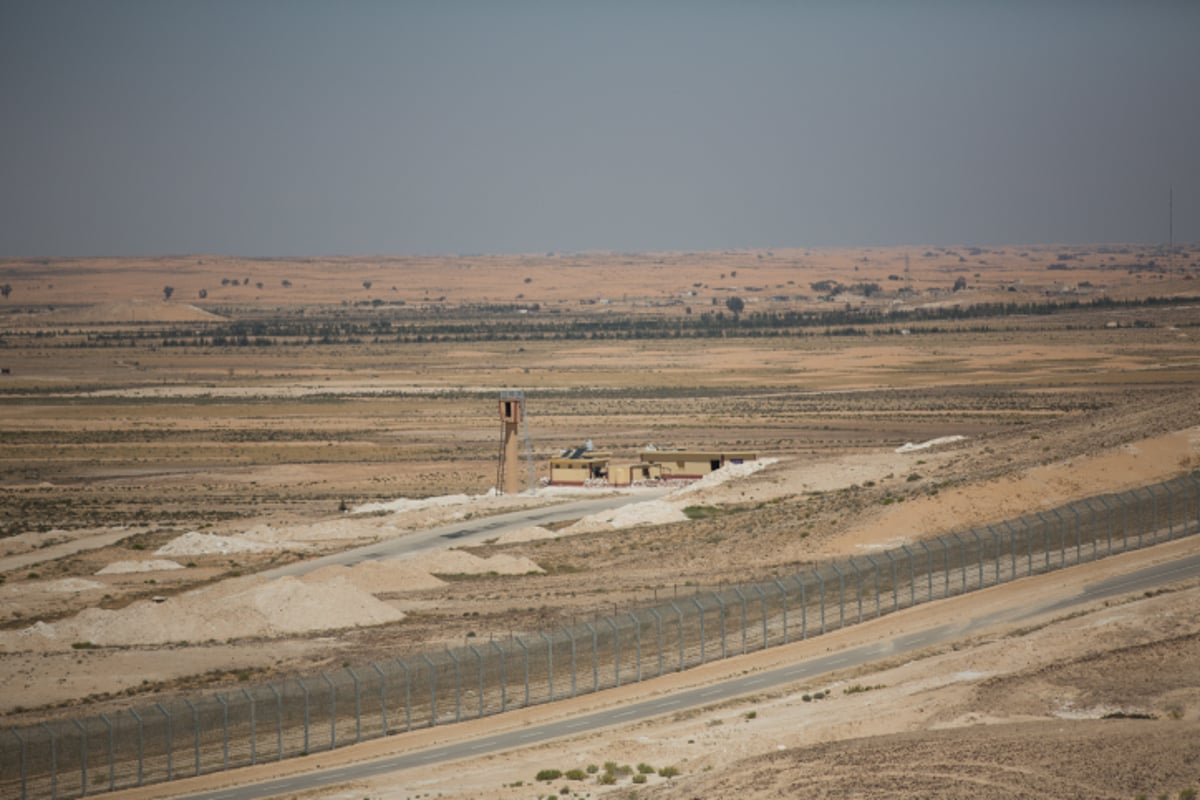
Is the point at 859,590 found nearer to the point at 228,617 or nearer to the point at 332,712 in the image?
the point at 332,712

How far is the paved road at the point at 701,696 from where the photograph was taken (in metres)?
34.5

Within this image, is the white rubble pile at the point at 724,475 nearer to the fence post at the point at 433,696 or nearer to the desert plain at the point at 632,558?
the desert plain at the point at 632,558

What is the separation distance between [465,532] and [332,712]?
32129 millimetres

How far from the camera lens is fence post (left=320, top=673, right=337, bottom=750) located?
3706cm

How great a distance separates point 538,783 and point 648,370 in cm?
14271

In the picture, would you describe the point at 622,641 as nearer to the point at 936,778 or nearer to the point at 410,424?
the point at 936,778

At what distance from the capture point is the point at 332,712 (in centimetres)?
3716

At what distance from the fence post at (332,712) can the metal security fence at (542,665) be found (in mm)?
50

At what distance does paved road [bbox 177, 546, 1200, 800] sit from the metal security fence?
5.50 feet

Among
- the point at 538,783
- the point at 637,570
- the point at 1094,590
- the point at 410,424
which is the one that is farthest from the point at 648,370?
the point at 538,783

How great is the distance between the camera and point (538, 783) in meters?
32.1

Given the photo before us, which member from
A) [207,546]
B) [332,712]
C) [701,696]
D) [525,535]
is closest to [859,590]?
[701,696]

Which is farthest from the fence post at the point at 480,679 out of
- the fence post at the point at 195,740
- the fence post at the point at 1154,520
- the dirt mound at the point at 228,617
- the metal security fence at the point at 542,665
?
the fence post at the point at 1154,520

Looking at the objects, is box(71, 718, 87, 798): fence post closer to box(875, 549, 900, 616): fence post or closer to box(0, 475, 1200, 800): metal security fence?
box(0, 475, 1200, 800): metal security fence
